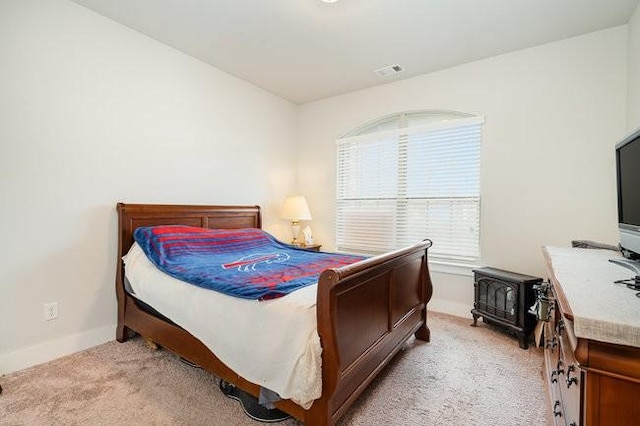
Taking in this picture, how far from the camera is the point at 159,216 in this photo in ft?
9.12

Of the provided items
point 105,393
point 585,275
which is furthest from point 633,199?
point 105,393

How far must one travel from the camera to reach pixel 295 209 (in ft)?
12.8

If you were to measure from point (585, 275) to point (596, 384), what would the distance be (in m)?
0.62

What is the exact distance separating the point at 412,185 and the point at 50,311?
352 centimetres

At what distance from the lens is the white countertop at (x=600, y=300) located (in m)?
0.72

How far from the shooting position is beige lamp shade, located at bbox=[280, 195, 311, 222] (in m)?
3.90

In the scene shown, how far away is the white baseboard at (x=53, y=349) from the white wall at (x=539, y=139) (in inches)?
127

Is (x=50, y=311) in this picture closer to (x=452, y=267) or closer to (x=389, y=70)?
(x=452, y=267)

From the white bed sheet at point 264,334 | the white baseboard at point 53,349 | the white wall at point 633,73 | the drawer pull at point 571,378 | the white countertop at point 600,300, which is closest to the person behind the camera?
the white countertop at point 600,300

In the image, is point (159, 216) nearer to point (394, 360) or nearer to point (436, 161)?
point (394, 360)

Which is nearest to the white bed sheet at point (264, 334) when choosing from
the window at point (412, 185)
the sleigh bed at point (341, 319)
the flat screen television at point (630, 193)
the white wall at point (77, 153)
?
the sleigh bed at point (341, 319)

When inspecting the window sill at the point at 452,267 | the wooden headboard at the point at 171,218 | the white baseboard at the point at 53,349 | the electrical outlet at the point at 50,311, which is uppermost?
the wooden headboard at the point at 171,218

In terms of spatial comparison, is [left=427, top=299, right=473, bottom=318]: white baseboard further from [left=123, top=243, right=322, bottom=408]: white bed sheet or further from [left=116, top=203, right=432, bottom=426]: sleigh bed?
[left=123, top=243, right=322, bottom=408]: white bed sheet

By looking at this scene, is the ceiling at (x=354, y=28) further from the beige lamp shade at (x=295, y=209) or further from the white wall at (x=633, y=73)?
the beige lamp shade at (x=295, y=209)
